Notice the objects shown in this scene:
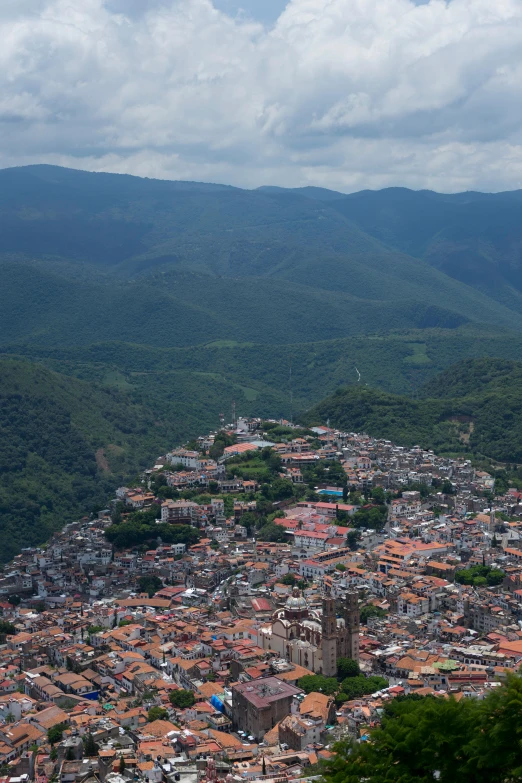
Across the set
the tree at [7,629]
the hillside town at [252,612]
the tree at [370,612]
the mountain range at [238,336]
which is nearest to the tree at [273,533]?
the hillside town at [252,612]

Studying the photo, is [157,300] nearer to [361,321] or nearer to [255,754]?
[361,321]

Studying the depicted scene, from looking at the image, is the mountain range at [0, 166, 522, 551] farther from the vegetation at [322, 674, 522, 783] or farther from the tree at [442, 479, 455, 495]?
the vegetation at [322, 674, 522, 783]

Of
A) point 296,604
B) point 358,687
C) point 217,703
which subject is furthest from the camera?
point 296,604

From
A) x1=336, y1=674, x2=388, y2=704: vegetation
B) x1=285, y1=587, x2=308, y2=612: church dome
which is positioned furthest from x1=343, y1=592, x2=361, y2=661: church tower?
x1=285, y1=587, x2=308, y2=612: church dome

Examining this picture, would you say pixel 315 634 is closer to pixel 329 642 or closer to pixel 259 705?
pixel 329 642

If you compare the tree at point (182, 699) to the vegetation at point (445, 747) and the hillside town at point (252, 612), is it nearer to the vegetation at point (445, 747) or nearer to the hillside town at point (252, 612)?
the hillside town at point (252, 612)

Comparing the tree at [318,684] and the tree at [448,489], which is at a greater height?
the tree at [448,489]

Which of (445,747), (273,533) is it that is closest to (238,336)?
(273,533)
